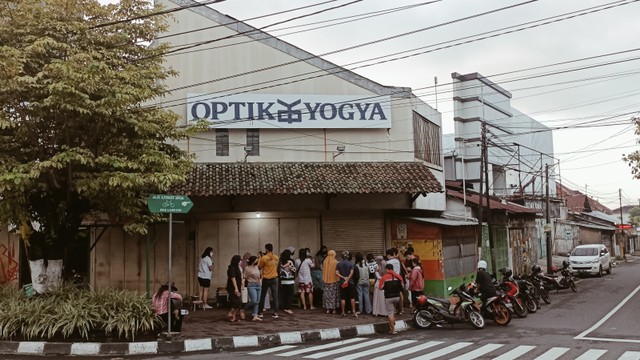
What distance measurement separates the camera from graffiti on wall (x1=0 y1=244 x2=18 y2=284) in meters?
18.0

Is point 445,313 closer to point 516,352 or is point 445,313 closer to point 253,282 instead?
point 516,352

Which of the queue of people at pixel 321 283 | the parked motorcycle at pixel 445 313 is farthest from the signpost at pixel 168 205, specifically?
the parked motorcycle at pixel 445 313

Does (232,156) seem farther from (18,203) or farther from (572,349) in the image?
(572,349)

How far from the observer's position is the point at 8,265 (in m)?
18.0

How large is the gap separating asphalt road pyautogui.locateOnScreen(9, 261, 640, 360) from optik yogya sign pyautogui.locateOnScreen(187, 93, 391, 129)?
325 inches

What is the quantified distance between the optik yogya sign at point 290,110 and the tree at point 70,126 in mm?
4611

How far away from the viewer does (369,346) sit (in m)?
10.7

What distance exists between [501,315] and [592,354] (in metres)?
3.76

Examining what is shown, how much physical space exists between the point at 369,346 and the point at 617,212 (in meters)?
128

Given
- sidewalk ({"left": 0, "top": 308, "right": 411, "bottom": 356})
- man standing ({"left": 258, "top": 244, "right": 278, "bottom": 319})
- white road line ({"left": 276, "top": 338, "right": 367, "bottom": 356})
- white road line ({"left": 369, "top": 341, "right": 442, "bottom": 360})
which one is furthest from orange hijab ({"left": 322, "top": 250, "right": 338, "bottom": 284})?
white road line ({"left": 369, "top": 341, "right": 442, "bottom": 360})

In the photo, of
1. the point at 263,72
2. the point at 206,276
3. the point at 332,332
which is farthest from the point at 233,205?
the point at 332,332

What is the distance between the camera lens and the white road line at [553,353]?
357 inches

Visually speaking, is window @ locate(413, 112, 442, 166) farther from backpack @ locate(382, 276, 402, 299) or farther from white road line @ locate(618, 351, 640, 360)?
white road line @ locate(618, 351, 640, 360)

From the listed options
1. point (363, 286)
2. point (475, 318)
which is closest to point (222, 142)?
point (363, 286)
